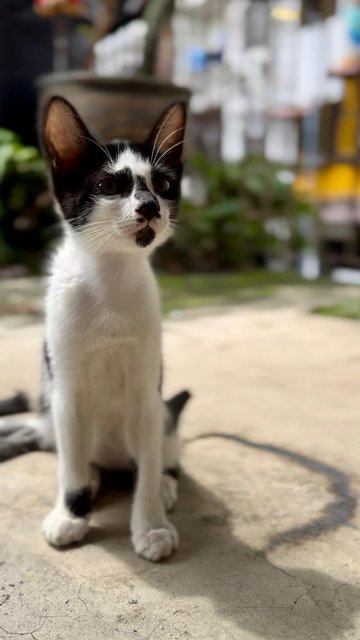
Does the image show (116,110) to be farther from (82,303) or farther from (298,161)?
(82,303)

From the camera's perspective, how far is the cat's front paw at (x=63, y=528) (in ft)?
4.10

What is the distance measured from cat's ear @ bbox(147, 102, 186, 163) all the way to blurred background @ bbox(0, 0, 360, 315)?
2277 millimetres

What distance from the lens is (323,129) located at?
237 inches

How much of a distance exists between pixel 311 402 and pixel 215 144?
531cm

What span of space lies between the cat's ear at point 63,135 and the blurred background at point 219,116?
239cm

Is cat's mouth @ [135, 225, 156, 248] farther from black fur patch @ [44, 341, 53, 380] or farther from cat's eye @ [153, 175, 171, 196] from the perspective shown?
black fur patch @ [44, 341, 53, 380]

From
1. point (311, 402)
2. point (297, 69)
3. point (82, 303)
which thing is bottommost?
point (311, 402)

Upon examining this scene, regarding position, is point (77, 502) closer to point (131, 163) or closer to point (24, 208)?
point (131, 163)

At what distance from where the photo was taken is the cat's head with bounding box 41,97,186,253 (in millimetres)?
1205

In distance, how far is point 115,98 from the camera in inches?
164

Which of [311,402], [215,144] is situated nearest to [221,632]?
[311,402]

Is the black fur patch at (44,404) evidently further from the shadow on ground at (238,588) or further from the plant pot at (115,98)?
the plant pot at (115,98)

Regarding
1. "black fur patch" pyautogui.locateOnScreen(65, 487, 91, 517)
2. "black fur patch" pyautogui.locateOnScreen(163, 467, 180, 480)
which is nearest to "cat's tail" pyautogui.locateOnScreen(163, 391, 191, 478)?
"black fur patch" pyautogui.locateOnScreen(163, 467, 180, 480)

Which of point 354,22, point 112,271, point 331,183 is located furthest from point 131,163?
point 331,183
